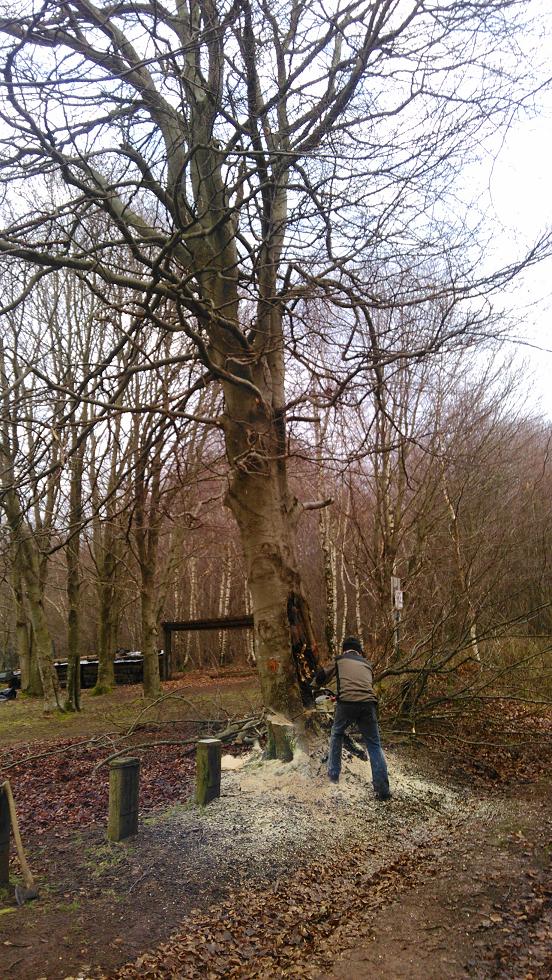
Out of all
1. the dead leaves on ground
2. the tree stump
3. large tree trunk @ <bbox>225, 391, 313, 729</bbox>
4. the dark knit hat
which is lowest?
the dead leaves on ground

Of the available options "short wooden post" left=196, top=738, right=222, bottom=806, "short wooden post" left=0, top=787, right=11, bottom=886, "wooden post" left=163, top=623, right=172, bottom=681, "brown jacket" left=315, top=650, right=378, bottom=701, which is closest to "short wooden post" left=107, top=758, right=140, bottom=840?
"short wooden post" left=196, top=738, right=222, bottom=806

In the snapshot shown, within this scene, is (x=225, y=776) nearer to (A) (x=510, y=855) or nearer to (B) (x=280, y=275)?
(A) (x=510, y=855)

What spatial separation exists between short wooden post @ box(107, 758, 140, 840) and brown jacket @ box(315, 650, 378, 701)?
1990mm

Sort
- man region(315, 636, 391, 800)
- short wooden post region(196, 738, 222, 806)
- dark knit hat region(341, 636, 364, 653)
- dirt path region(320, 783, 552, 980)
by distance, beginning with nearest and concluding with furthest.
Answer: dirt path region(320, 783, 552, 980)
short wooden post region(196, 738, 222, 806)
man region(315, 636, 391, 800)
dark knit hat region(341, 636, 364, 653)

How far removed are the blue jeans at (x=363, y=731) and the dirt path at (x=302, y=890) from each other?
20cm

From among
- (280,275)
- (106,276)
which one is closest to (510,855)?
(106,276)

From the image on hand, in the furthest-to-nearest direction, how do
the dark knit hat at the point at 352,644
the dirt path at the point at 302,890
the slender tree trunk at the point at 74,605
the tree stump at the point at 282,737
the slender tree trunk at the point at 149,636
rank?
1. the slender tree trunk at the point at 149,636
2. the slender tree trunk at the point at 74,605
3. the dark knit hat at the point at 352,644
4. the tree stump at the point at 282,737
5. the dirt path at the point at 302,890

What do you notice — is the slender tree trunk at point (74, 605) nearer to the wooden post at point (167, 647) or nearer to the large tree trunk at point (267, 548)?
the wooden post at point (167, 647)

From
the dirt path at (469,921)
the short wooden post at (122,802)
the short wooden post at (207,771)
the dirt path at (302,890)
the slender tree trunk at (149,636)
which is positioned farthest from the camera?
the slender tree trunk at (149,636)

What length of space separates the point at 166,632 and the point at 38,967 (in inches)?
672

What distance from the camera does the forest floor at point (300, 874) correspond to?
3.60 m

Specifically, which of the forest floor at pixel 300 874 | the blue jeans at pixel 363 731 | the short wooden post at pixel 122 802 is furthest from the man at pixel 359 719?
the short wooden post at pixel 122 802

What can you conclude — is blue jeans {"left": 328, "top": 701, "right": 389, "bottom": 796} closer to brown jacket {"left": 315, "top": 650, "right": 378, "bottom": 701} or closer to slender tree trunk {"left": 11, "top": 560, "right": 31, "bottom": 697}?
brown jacket {"left": 315, "top": 650, "right": 378, "bottom": 701}

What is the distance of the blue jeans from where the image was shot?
608 centimetres
